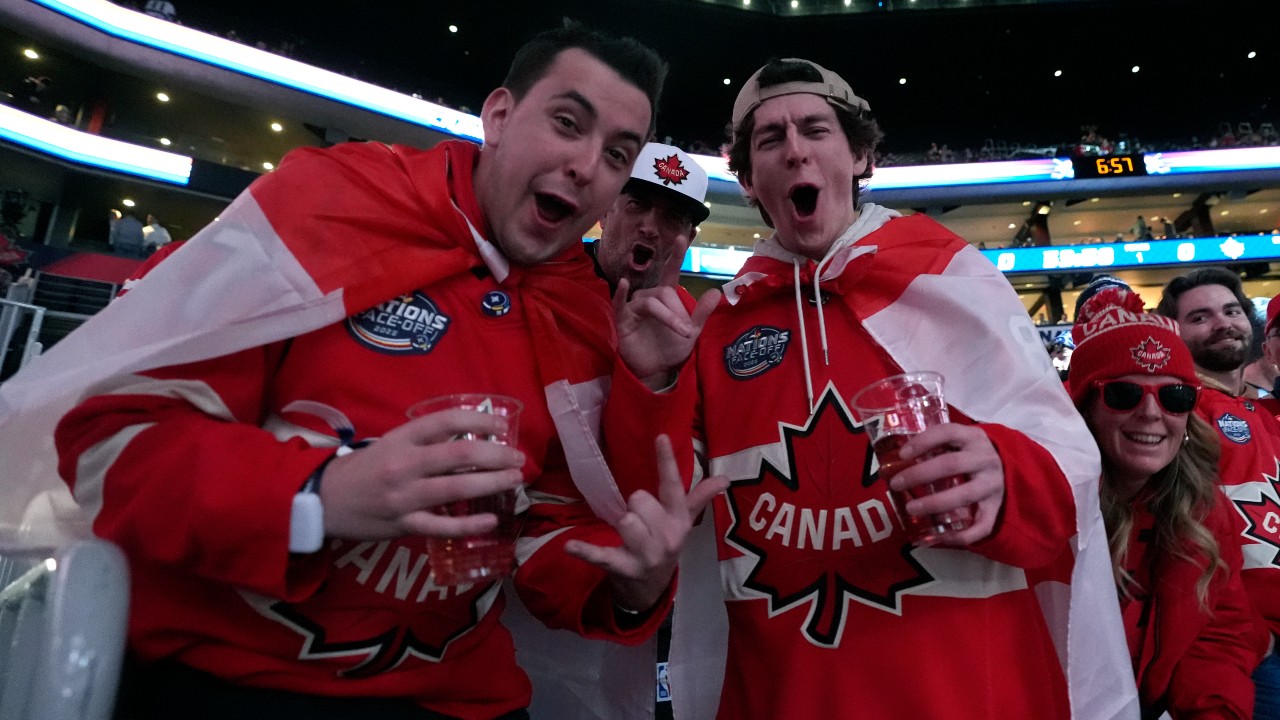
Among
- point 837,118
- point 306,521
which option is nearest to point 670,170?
point 837,118

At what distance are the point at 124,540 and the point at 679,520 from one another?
85 centimetres

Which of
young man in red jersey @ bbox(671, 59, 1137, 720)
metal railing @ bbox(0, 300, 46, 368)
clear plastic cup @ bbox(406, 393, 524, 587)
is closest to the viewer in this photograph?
clear plastic cup @ bbox(406, 393, 524, 587)

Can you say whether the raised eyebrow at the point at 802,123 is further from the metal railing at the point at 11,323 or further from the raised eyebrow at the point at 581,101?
the metal railing at the point at 11,323

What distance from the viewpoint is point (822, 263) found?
5.20 feet

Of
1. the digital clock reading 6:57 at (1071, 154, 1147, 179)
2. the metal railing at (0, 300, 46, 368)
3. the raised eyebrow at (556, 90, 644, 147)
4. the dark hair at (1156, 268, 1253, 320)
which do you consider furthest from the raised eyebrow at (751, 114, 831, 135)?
the digital clock reading 6:57 at (1071, 154, 1147, 179)

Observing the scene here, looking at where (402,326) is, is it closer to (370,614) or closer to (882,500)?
(370,614)

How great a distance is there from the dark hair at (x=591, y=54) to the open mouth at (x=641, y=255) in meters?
1.42

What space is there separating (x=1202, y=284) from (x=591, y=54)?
12.0 feet

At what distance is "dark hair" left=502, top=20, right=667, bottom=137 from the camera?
1.55 metres

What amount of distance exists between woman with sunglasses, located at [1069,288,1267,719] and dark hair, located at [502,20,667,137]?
5.43ft

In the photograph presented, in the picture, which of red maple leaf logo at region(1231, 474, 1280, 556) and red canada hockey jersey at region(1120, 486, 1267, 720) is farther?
red maple leaf logo at region(1231, 474, 1280, 556)

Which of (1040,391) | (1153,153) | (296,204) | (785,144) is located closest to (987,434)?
(1040,391)

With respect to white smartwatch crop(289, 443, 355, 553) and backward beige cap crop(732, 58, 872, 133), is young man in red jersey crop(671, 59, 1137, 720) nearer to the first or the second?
backward beige cap crop(732, 58, 872, 133)

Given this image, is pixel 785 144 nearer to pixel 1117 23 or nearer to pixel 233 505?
pixel 233 505
